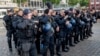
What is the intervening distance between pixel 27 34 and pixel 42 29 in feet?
5.82

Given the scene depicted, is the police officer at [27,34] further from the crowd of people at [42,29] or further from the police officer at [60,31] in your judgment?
the police officer at [60,31]

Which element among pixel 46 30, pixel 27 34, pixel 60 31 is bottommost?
pixel 60 31

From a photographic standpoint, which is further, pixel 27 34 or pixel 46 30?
pixel 46 30

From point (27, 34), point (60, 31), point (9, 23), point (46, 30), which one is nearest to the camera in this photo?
point (27, 34)

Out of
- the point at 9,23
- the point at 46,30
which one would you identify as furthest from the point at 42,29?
the point at 9,23

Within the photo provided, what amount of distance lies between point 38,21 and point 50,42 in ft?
2.35

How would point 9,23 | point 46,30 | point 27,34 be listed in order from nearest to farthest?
1. point 27,34
2. point 46,30
3. point 9,23

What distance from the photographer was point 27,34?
27.1 ft

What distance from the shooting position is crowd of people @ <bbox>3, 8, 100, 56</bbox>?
8.29 metres

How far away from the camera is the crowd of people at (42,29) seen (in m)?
8.29

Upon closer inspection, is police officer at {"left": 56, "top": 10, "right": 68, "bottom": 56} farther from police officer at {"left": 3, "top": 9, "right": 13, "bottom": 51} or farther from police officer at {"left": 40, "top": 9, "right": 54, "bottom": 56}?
police officer at {"left": 3, "top": 9, "right": 13, "bottom": 51}

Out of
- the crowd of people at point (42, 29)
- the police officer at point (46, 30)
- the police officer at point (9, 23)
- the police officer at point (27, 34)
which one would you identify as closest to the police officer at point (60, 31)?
the crowd of people at point (42, 29)

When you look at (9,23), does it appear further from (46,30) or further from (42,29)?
(46,30)

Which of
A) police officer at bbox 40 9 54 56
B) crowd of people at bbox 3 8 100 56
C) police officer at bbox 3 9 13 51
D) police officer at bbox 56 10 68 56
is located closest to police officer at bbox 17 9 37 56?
crowd of people at bbox 3 8 100 56
